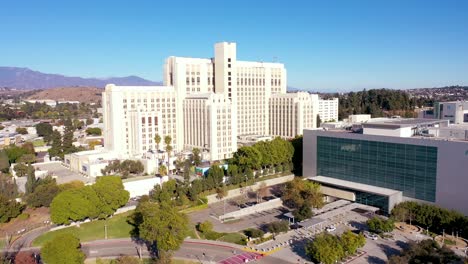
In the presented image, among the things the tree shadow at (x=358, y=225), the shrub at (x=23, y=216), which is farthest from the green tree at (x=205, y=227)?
the shrub at (x=23, y=216)

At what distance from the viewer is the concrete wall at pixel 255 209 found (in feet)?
148

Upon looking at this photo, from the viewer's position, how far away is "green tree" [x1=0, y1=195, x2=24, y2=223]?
1677 inches

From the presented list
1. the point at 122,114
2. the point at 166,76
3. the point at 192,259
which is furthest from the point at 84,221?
the point at 166,76

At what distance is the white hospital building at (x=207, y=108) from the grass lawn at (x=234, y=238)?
28.8m

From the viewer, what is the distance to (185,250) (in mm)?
35594

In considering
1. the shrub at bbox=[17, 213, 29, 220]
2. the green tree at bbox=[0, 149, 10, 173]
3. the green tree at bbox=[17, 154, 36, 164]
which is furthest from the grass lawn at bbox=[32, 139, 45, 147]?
the shrub at bbox=[17, 213, 29, 220]

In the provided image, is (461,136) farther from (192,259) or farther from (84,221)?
(84,221)

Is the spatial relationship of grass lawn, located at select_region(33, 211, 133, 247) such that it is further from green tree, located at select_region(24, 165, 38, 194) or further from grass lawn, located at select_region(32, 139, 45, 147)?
grass lawn, located at select_region(32, 139, 45, 147)

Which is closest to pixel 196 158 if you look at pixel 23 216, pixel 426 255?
pixel 23 216

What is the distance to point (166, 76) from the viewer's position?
79688 mm

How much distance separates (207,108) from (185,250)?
34.6m

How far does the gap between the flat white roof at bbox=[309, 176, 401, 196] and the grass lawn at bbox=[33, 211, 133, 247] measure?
2602 cm

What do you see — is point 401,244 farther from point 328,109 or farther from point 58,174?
point 328,109

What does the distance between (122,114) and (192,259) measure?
40735 millimetres
